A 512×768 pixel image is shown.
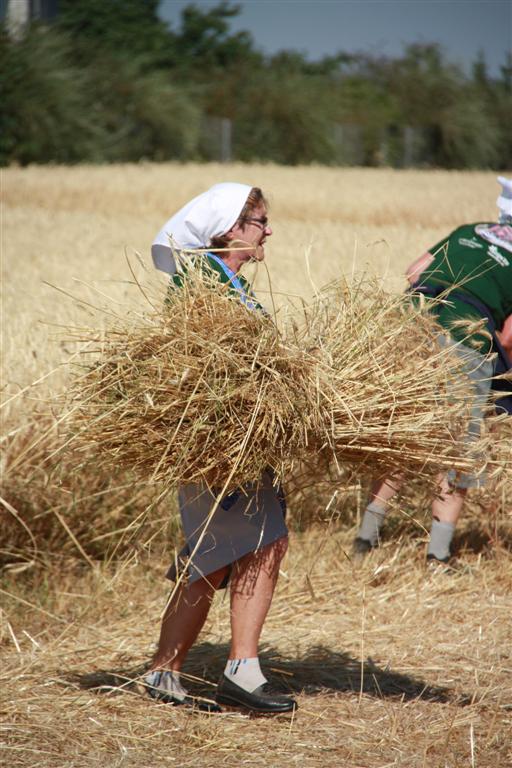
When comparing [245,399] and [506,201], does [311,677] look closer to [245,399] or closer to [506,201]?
[245,399]

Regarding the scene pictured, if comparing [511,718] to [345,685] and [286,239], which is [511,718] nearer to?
[345,685]

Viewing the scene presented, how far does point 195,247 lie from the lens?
10.5 feet

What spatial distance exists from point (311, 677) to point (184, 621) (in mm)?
585

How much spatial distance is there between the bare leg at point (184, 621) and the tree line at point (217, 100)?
22360mm

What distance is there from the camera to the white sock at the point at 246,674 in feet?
10.1

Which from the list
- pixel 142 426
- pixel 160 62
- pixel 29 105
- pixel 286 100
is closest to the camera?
pixel 142 426

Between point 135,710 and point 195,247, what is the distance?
139cm

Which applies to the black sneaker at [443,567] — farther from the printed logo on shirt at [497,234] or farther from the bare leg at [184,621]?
the bare leg at [184,621]

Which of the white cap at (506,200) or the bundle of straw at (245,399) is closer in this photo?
the bundle of straw at (245,399)

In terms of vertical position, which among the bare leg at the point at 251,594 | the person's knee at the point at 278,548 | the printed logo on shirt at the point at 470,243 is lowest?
the bare leg at the point at 251,594

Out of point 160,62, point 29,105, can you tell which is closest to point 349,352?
point 29,105

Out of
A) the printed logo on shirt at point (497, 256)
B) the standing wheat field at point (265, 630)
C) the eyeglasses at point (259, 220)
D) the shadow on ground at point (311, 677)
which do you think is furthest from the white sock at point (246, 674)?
the printed logo on shirt at point (497, 256)

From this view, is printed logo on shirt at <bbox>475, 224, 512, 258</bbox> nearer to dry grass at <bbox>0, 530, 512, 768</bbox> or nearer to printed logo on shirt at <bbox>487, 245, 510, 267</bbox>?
printed logo on shirt at <bbox>487, 245, 510, 267</bbox>

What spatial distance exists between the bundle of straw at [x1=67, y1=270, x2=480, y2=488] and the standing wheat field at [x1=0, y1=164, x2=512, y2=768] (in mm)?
171
